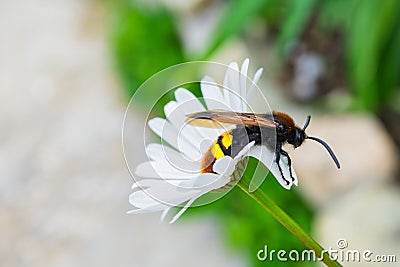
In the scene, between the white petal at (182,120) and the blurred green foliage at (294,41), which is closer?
the white petal at (182,120)

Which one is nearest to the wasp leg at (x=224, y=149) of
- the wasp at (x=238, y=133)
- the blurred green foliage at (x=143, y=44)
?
the wasp at (x=238, y=133)

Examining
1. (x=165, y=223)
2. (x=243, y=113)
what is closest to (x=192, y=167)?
(x=243, y=113)

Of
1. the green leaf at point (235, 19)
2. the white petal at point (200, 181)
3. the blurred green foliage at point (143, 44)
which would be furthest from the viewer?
the blurred green foliage at point (143, 44)

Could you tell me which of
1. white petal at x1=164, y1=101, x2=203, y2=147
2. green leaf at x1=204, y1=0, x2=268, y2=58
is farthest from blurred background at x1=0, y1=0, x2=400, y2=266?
white petal at x1=164, y1=101, x2=203, y2=147

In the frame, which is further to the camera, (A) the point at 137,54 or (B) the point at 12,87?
(B) the point at 12,87

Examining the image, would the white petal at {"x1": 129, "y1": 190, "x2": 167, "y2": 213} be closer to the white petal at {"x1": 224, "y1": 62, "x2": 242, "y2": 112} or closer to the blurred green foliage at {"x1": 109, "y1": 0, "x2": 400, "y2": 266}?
the white petal at {"x1": 224, "y1": 62, "x2": 242, "y2": 112}

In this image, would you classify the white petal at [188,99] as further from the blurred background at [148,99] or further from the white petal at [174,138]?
the blurred background at [148,99]

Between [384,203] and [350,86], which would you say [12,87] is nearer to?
[350,86]

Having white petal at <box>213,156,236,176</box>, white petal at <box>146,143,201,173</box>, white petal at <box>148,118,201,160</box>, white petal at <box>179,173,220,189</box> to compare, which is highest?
white petal at <box>148,118,201,160</box>

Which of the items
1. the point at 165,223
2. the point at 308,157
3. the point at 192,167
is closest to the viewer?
the point at 192,167
